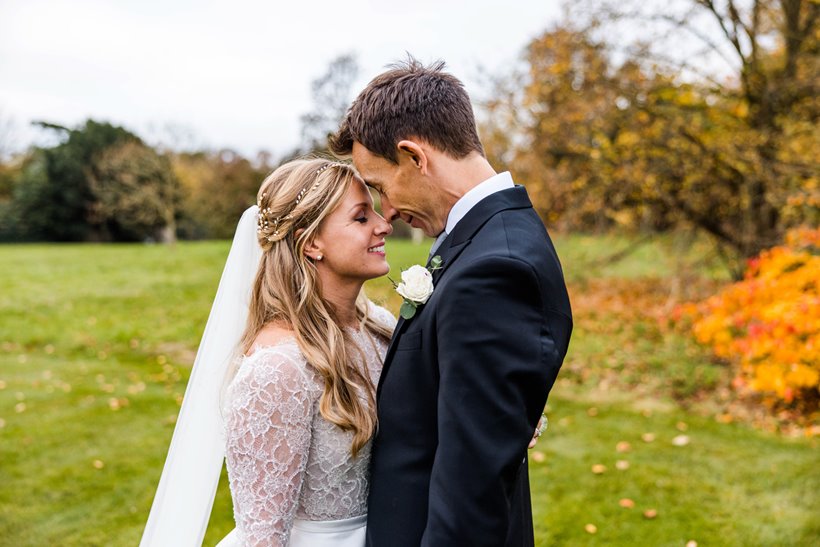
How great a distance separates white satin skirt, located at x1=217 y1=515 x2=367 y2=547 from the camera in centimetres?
219

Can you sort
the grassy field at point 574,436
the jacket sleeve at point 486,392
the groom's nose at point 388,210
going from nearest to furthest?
the jacket sleeve at point 486,392
the groom's nose at point 388,210
the grassy field at point 574,436

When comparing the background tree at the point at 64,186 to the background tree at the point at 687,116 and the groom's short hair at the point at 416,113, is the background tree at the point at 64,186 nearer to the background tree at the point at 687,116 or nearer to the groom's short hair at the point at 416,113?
the background tree at the point at 687,116

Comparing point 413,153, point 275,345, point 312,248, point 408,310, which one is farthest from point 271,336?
point 413,153

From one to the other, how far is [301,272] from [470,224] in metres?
0.84

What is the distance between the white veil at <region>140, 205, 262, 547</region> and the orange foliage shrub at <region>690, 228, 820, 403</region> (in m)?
5.00

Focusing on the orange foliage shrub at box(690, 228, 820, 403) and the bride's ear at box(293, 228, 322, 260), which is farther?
the orange foliage shrub at box(690, 228, 820, 403)

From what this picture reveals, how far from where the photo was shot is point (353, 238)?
2.27 metres

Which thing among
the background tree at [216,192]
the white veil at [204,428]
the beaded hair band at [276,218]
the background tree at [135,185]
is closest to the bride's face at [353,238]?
the beaded hair band at [276,218]

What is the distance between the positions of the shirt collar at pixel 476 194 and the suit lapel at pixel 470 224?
0.03 metres

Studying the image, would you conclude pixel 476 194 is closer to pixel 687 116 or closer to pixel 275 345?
pixel 275 345

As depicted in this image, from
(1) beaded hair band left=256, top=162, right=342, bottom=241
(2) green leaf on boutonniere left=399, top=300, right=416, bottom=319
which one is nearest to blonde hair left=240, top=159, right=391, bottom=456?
(1) beaded hair band left=256, top=162, right=342, bottom=241

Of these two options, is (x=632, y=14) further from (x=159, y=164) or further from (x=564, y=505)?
(x=159, y=164)

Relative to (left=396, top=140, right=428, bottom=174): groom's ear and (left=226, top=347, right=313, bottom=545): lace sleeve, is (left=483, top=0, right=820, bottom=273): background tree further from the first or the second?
(left=226, top=347, right=313, bottom=545): lace sleeve

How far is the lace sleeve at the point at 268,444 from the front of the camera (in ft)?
6.55
